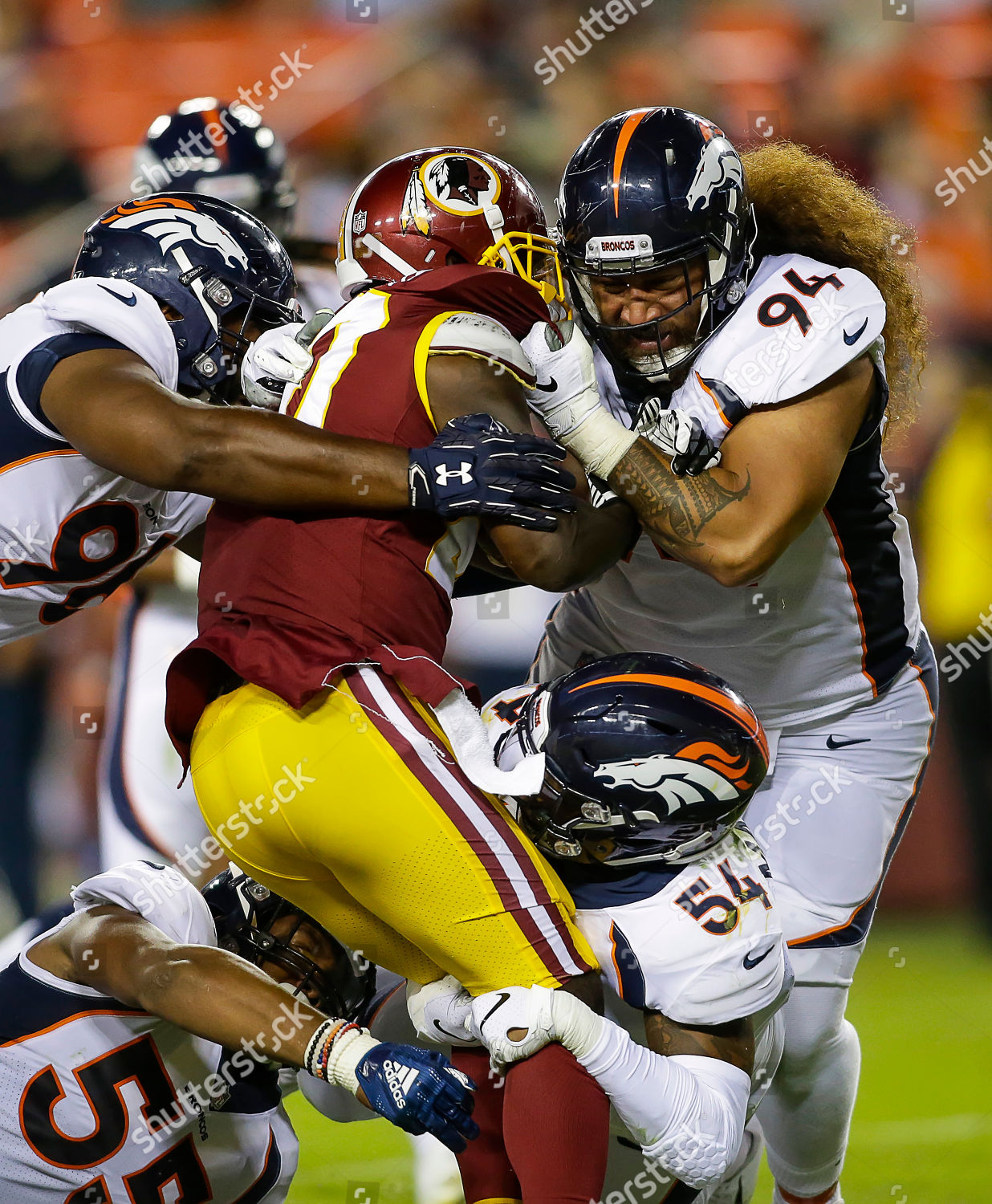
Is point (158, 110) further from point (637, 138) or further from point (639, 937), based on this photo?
point (639, 937)

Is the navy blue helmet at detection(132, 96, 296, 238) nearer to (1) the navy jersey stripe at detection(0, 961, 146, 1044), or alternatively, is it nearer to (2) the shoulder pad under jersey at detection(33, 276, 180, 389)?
(2) the shoulder pad under jersey at detection(33, 276, 180, 389)

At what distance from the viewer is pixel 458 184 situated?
227cm

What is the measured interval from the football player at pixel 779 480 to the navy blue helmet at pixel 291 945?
0.80 meters

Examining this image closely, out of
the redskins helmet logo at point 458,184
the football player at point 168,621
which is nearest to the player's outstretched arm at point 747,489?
the redskins helmet logo at point 458,184

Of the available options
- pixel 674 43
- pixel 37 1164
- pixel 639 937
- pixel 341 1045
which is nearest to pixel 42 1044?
pixel 37 1164

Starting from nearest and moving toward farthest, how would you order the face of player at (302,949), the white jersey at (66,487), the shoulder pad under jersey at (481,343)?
the shoulder pad under jersey at (481,343) → the white jersey at (66,487) → the face of player at (302,949)

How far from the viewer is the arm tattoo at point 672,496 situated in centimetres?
225

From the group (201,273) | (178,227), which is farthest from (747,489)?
(178,227)

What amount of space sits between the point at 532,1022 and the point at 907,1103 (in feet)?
8.08

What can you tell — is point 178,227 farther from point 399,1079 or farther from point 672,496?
point 399,1079

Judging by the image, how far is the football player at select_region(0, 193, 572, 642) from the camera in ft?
6.56

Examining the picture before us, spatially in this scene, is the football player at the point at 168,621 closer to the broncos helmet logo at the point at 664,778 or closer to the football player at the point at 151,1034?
the football player at the point at 151,1034

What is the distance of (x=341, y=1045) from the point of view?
2.07m

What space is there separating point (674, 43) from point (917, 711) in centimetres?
415
